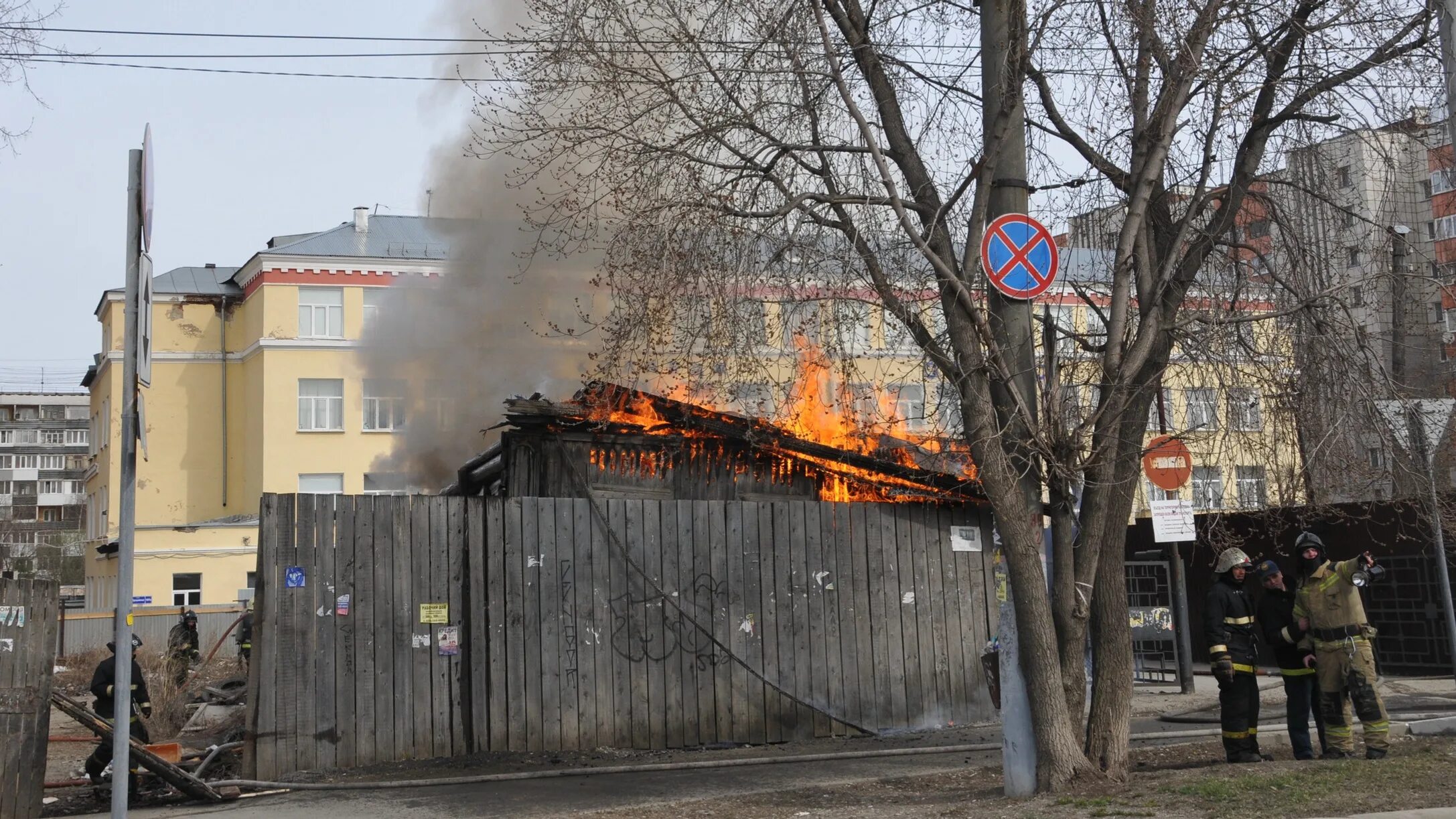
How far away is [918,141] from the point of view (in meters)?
9.76

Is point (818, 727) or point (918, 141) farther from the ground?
point (918, 141)

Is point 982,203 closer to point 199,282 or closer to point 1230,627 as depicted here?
point 1230,627

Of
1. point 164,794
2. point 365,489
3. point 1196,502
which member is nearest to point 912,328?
point 164,794

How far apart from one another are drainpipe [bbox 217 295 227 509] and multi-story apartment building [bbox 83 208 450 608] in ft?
0.15

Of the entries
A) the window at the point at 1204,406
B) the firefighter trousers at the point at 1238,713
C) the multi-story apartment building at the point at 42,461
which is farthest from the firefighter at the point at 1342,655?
the multi-story apartment building at the point at 42,461

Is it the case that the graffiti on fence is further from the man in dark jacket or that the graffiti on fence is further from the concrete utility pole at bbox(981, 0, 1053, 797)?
the man in dark jacket

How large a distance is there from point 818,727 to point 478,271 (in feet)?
A: 34.7

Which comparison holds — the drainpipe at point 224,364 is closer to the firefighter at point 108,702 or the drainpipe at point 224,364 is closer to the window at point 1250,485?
the firefighter at point 108,702

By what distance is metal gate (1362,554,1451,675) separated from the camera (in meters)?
17.2

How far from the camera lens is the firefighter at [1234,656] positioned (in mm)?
9344

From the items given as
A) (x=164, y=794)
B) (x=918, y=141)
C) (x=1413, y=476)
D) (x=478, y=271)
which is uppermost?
(x=478, y=271)

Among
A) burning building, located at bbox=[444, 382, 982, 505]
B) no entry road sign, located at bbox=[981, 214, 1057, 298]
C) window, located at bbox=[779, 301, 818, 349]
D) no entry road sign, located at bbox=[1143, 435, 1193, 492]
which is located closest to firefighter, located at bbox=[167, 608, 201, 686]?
burning building, located at bbox=[444, 382, 982, 505]

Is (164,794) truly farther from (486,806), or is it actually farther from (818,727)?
(818,727)

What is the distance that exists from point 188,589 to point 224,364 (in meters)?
8.36
